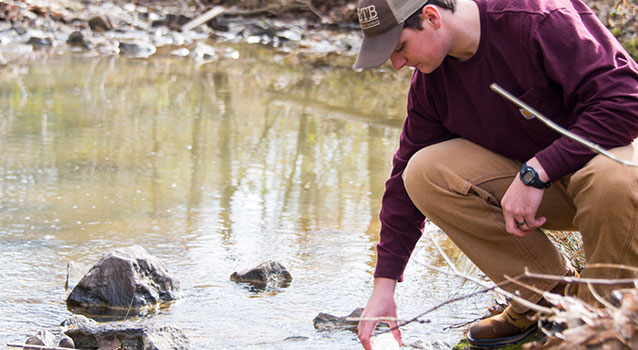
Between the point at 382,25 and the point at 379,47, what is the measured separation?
0.21 feet

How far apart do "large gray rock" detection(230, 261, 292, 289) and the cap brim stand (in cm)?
161

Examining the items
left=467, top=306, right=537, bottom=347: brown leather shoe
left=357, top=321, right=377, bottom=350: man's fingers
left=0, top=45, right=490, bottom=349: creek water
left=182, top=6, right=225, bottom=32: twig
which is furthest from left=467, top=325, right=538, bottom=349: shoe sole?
left=182, top=6, right=225, bottom=32: twig

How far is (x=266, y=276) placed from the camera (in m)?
3.94

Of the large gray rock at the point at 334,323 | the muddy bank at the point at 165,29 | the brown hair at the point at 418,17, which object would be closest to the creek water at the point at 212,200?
the large gray rock at the point at 334,323

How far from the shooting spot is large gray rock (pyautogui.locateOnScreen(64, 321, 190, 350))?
9.95ft

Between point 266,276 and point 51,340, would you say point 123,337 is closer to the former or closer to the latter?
point 51,340

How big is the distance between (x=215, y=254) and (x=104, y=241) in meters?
0.61

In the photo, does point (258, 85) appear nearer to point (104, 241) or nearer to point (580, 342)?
point (104, 241)

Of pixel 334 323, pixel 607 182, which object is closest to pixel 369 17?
pixel 607 182

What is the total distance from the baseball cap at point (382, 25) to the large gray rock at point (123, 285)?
163 centimetres

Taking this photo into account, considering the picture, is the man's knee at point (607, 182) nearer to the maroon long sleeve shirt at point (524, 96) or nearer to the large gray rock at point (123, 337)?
the maroon long sleeve shirt at point (524, 96)

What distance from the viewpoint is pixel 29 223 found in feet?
15.3

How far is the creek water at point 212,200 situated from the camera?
362 cm

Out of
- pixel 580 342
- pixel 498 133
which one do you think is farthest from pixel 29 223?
pixel 580 342
